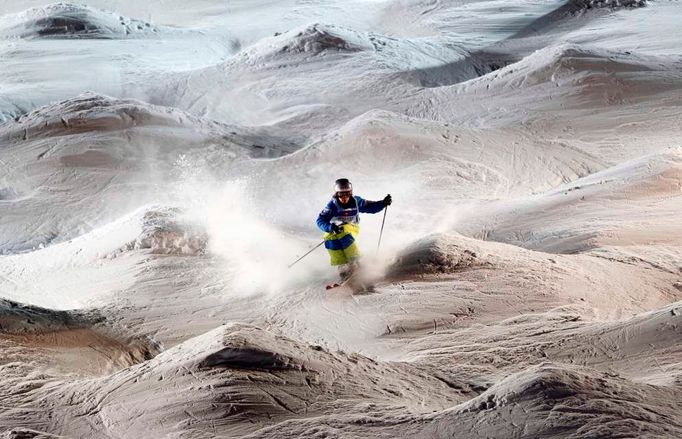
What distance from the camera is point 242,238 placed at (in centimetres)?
793

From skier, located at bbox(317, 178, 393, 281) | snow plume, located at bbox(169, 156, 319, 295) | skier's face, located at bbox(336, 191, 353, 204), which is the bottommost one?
snow plume, located at bbox(169, 156, 319, 295)

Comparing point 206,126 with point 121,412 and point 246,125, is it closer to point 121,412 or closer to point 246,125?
point 246,125

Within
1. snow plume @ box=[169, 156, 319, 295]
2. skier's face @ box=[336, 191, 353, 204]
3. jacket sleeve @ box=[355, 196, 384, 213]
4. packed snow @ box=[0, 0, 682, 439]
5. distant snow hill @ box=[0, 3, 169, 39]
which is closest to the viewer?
packed snow @ box=[0, 0, 682, 439]

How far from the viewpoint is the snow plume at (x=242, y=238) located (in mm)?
6965

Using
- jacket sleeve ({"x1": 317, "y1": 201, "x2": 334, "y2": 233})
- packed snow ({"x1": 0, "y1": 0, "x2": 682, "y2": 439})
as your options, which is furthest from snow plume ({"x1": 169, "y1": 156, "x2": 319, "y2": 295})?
jacket sleeve ({"x1": 317, "y1": 201, "x2": 334, "y2": 233})

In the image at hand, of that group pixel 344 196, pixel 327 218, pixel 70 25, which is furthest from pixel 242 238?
pixel 70 25

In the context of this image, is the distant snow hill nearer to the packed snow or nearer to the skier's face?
the packed snow

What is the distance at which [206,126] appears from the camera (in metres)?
11.7

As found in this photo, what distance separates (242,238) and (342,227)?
161cm

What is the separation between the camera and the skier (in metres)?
6.58

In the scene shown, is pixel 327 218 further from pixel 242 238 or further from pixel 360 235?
pixel 242 238

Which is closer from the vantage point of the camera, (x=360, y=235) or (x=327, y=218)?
(x=327, y=218)

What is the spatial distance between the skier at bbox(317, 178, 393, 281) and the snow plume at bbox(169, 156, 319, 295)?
16.7 inches

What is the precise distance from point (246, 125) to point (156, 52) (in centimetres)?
438
